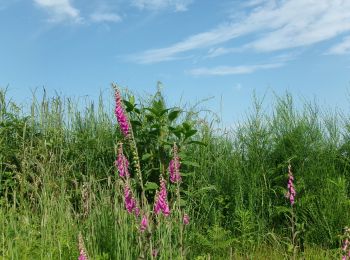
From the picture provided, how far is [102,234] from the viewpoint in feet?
15.9

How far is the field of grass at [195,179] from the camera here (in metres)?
5.46

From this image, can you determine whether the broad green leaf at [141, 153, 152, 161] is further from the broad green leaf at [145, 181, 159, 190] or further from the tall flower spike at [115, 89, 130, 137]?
the tall flower spike at [115, 89, 130, 137]

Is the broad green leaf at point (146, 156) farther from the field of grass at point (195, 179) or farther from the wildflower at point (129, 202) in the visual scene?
the wildflower at point (129, 202)

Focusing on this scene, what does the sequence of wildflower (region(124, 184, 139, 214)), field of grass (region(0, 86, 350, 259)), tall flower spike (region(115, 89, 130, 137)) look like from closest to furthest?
Answer: tall flower spike (region(115, 89, 130, 137)), wildflower (region(124, 184, 139, 214)), field of grass (region(0, 86, 350, 259))

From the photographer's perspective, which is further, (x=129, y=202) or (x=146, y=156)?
(x=146, y=156)

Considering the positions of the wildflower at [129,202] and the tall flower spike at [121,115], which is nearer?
the tall flower spike at [121,115]

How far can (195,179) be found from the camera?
7160mm

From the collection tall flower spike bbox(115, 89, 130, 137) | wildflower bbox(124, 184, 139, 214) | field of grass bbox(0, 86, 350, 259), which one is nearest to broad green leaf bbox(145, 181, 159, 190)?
field of grass bbox(0, 86, 350, 259)

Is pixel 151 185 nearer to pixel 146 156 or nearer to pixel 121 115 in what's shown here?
pixel 146 156

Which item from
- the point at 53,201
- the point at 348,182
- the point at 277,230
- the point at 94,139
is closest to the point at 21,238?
the point at 53,201

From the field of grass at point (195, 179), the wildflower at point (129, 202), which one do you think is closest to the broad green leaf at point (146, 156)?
the field of grass at point (195, 179)

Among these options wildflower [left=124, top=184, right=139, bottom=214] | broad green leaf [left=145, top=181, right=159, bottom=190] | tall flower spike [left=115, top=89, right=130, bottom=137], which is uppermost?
tall flower spike [left=115, top=89, right=130, bottom=137]

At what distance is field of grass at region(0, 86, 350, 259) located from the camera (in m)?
5.46

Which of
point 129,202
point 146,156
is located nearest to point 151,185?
point 146,156
